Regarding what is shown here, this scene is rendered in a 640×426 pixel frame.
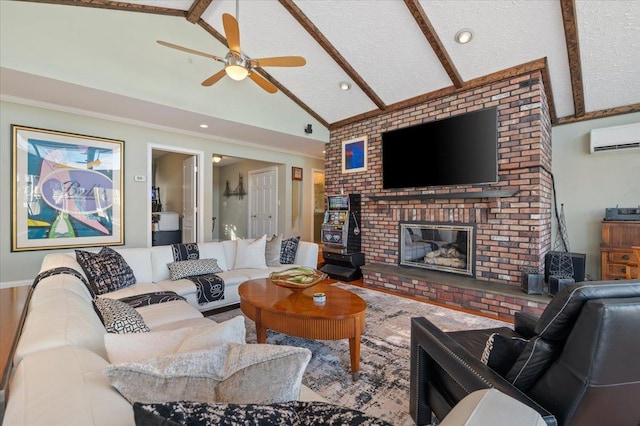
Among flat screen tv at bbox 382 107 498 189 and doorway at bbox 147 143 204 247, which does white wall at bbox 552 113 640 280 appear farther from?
doorway at bbox 147 143 204 247

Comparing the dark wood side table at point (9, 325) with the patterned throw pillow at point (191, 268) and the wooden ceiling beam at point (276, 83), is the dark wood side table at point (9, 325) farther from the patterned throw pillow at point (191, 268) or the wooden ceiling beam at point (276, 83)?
the wooden ceiling beam at point (276, 83)

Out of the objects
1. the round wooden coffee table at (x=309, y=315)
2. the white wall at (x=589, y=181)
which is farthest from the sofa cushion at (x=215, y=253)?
the white wall at (x=589, y=181)

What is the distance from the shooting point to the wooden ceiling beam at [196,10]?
354 centimetres

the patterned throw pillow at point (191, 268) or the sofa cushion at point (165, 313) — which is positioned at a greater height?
the patterned throw pillow at point (191, 268)

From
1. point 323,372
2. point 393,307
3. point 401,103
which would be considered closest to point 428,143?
point 401,103

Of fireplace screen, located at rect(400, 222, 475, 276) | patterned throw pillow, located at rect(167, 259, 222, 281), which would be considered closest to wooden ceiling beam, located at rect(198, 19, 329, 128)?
fireplace screen, located at rect(400, 222, 475, 276)

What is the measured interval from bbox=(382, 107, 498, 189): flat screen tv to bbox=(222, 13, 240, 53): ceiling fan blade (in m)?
2.75

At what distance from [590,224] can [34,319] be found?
5621mm

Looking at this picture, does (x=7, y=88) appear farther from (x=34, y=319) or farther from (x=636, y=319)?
(x=636, y=319)

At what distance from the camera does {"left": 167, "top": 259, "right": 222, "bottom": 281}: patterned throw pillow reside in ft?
10.4

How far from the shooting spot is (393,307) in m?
3.45

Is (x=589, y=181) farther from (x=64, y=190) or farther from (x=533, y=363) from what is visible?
(x=64, y=190)

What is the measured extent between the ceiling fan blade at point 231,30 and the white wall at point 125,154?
286cm

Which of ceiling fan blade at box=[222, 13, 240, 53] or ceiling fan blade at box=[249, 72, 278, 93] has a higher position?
ceiling fan blade at box=[222, 13, 240, 53]
